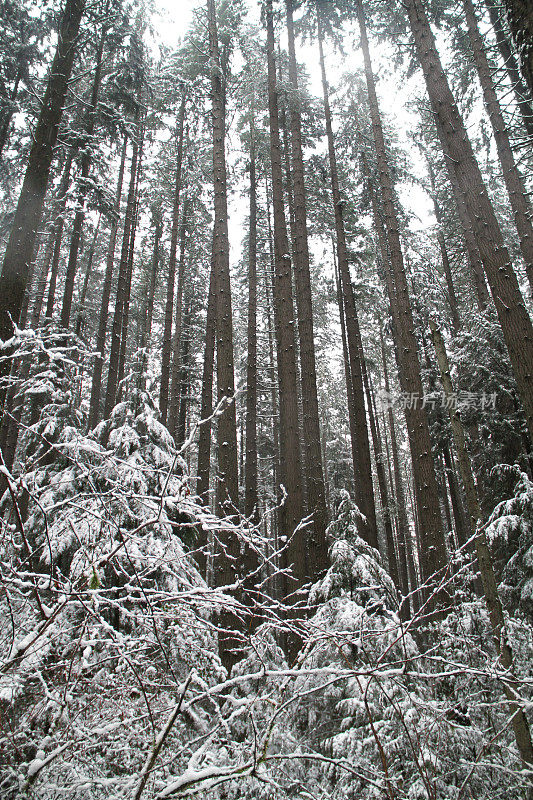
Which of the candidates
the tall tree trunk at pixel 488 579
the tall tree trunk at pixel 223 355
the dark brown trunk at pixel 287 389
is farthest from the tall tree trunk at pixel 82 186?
the tall tree trunk at pixel 488 579

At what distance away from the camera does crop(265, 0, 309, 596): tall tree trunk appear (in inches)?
292

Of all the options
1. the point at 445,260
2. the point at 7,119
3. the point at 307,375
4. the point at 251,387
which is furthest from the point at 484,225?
the point at 7,119

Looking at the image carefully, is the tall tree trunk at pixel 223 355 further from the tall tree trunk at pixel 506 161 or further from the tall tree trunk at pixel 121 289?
the tall tree trunk at pixel 121 289

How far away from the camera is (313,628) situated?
1.98 metres

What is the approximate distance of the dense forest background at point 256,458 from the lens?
1812 mm

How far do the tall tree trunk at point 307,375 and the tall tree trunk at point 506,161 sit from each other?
160 inches

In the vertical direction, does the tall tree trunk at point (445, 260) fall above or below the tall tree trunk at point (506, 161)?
above

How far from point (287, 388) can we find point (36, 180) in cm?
547

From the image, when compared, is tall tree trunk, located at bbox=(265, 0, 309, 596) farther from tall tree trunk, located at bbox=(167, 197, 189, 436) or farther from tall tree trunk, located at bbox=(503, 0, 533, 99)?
tall tree trunk, located at bbox=(167, 197, 189, 436)

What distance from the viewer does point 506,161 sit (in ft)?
29.2

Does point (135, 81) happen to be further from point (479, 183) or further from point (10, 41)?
point (479, 183)

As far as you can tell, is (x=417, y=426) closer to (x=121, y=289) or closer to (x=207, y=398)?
(x=207, y=398)

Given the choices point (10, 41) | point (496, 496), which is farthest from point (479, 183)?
point (10, 41)

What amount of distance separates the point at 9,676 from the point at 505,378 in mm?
9898
